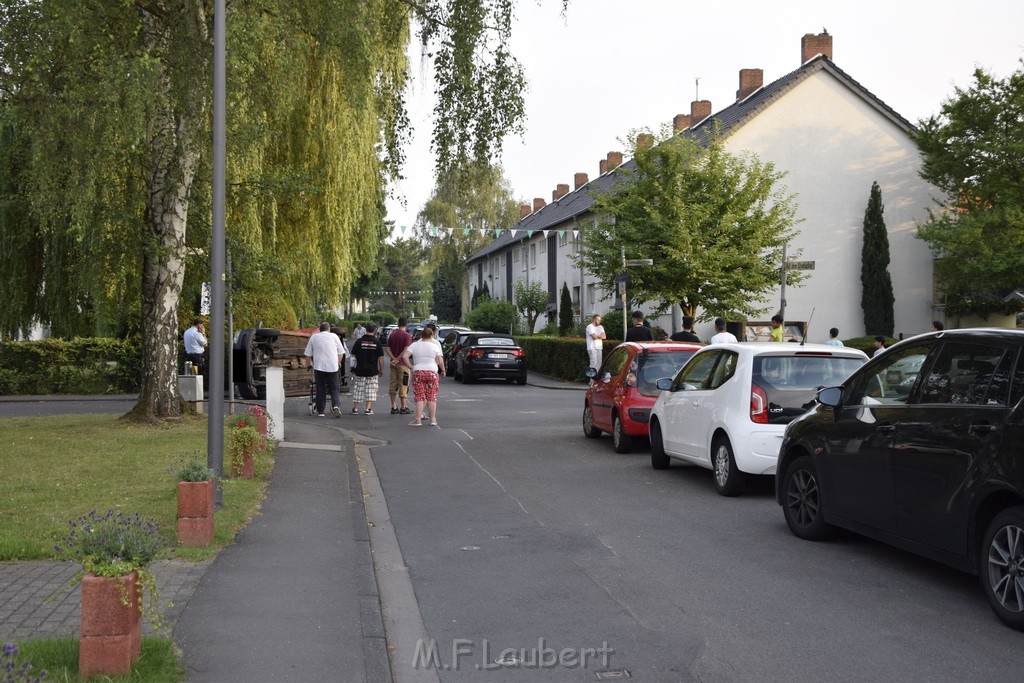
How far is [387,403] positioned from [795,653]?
20150mm

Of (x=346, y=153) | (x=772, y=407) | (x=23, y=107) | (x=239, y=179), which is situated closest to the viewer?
(x=772, y=407)

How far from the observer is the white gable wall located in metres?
39.9

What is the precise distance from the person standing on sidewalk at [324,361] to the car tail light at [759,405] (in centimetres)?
1077

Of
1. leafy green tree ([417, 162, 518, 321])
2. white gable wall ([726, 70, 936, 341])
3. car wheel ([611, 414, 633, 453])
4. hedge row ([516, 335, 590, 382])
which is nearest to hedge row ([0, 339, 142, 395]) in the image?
hedge row ([516, 335, 590, 382])

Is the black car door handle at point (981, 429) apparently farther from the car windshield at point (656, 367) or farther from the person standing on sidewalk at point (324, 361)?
the person standing on sidewalk at point (324, 361)

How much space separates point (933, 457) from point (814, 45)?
3934cm

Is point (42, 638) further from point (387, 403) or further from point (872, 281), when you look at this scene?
point (872, 281)

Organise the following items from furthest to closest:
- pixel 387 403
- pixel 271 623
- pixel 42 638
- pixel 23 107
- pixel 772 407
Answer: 1. pixel 387 403
2. pixel 23 107
3. pixel 772 407
4. pixel 271 623
5. pixel 42 638

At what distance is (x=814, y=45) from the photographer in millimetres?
42500

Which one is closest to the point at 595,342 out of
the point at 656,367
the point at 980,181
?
the point at 656,367

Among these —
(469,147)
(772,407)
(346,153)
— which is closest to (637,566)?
(772,407)

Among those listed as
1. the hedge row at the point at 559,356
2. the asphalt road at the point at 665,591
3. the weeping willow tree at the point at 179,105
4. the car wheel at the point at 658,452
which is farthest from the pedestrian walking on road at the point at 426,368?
the hedge row at the point at 559,356

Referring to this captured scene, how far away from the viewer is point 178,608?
5.77 metres

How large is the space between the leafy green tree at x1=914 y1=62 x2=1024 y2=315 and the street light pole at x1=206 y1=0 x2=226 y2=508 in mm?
31740
